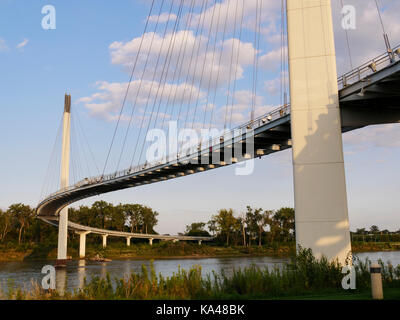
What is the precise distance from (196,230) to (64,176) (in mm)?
60454

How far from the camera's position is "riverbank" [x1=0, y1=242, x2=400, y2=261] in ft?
274

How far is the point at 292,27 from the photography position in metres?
17.8

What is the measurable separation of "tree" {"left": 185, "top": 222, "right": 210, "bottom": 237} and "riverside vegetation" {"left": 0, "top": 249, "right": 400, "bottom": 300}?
339 ft

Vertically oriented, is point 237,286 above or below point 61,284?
above

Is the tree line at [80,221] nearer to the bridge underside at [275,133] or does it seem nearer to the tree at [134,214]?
the tree at [134,214]

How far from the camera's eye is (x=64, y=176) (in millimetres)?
64625

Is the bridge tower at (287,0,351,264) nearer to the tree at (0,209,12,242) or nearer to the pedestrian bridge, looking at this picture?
the pedestrian bridge

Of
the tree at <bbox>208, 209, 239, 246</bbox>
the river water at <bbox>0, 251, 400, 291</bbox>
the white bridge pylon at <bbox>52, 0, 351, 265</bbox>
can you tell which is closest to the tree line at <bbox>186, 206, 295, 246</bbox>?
the tree at <bbox>208, 209, 239, 246</bbox>

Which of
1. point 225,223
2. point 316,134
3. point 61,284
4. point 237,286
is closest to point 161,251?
point 225,223

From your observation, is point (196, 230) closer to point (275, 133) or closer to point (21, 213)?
point (21, 213)

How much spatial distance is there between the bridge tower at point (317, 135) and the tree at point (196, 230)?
100877mm

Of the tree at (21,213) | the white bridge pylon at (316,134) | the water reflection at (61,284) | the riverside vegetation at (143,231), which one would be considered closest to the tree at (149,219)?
the riverside vegetation at (143,231)

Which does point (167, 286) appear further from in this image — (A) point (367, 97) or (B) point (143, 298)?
(A) point (367, 97)
